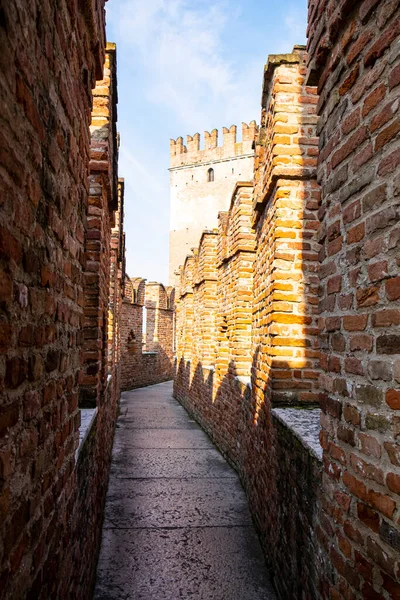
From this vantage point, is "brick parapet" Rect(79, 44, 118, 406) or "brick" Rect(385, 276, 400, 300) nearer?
"brick" Rect(385, 276, 400, 300)

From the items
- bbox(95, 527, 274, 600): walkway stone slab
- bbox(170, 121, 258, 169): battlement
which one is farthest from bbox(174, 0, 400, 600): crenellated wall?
bbox(170, 121, 258, 169): battlement

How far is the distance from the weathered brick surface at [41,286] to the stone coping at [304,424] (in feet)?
4.37

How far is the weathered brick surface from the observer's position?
1037 millimetres

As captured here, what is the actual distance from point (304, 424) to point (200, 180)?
A: 32.4 metres

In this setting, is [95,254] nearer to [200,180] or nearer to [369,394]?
[369,394]

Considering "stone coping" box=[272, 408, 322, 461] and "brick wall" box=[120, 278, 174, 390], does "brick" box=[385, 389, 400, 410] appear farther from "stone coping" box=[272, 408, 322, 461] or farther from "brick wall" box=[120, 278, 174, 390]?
"brick wall" box=[120, 278, 174, 390]

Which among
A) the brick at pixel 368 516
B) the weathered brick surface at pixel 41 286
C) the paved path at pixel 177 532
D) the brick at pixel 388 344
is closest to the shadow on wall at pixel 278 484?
the paved path at pixel 177 532

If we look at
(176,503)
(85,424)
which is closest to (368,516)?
(85,424)

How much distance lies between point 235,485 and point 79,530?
326 centimetres

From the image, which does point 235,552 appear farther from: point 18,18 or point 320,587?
point 18,18

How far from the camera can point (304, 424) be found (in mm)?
2975

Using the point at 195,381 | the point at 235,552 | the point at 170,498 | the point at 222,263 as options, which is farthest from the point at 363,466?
the point at 195,381

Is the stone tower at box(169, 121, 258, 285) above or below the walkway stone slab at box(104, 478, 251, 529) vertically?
above

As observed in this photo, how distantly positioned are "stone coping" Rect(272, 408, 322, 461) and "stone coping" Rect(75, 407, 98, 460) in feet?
4.29
